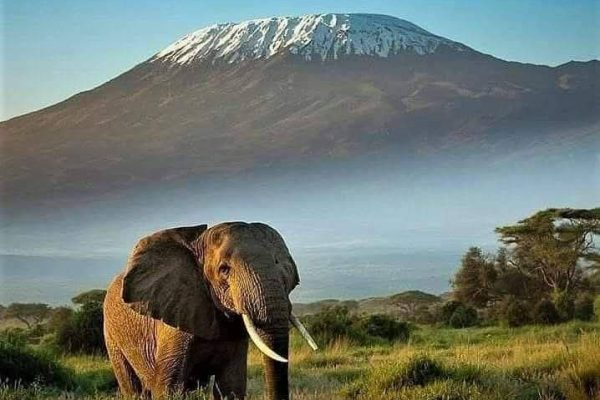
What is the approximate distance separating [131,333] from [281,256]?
1.01 meters

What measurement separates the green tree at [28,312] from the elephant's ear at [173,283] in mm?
8592

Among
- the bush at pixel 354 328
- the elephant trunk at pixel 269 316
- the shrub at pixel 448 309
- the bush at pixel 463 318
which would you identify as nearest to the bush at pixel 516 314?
the bush at pixel 463 318

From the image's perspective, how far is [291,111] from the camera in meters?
14.4

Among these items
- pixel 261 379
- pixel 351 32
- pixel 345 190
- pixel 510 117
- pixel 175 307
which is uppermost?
pixel 351 32

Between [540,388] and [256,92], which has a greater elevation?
[256,92]

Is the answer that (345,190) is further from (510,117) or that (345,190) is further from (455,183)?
(510,117)

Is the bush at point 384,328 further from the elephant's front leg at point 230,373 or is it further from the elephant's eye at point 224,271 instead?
the elephant's eye at point 224,271

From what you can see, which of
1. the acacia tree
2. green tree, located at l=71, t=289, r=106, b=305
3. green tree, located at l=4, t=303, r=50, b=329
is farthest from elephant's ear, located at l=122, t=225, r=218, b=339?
the acacia tree

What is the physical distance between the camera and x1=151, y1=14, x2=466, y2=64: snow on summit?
553 inches

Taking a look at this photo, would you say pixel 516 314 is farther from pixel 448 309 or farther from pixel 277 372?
pixel 277 372

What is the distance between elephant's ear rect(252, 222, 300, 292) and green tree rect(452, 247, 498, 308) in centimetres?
1003

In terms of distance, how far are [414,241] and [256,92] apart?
3079 millimetres

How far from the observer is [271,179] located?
14211mm

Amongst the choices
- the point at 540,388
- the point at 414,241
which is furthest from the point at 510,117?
the point at 540,388
